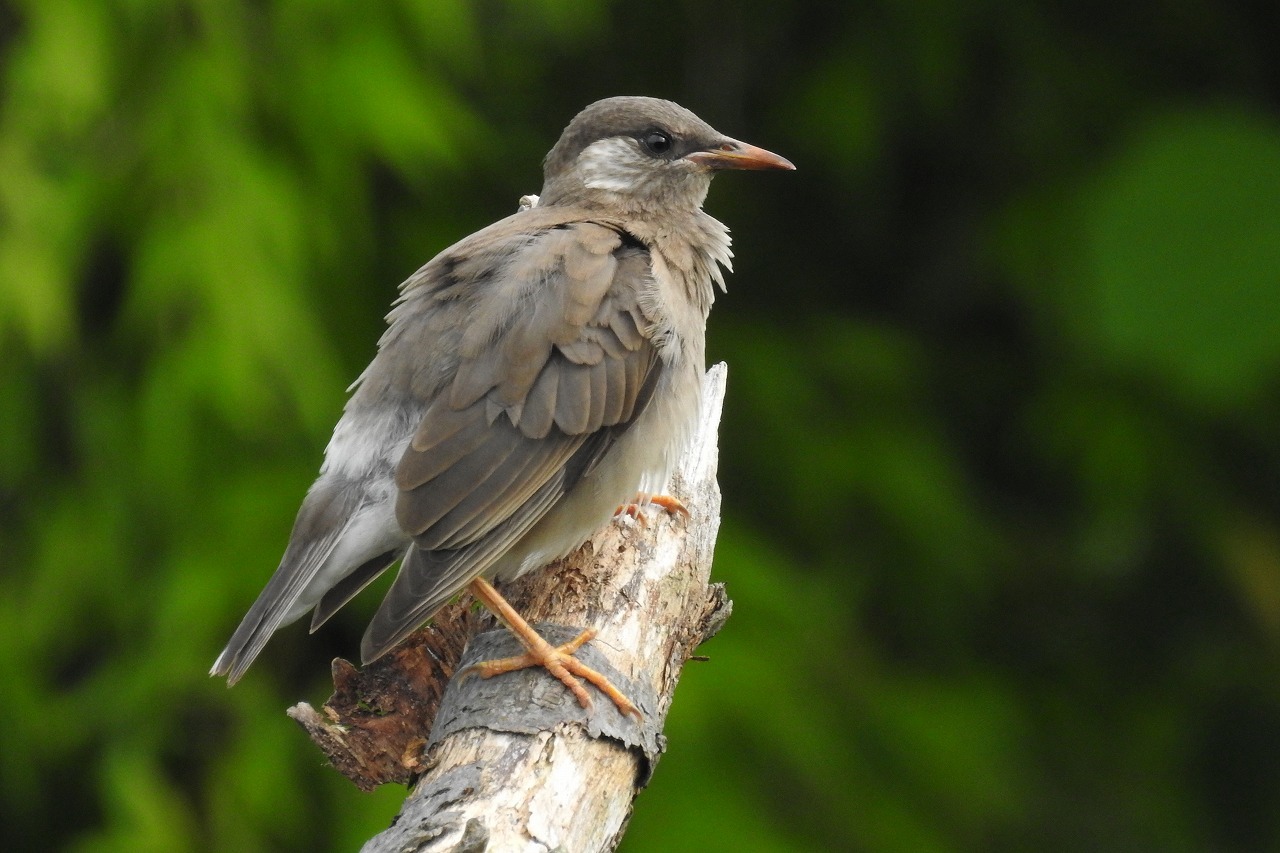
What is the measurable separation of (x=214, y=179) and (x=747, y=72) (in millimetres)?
2755

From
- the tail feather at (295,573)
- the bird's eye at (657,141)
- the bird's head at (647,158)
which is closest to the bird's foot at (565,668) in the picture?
the tail feather at (295,573)

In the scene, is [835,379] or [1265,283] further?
[835,379]

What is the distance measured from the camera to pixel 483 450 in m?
3.75

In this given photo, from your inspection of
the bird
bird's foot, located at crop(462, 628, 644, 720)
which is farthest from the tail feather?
bird's foot, located at crop(462, 628, 644, 720)

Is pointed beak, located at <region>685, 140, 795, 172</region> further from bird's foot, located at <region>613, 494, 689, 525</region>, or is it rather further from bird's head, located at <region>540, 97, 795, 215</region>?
bird's foot, located at <region>613, 494, 689, 525</region>

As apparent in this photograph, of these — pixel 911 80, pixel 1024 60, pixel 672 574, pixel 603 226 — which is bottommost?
pixel 672 574

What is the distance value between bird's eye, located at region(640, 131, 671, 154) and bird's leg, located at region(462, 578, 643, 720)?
1602mm

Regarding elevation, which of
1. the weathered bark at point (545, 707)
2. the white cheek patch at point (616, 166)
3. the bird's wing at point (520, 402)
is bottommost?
the weathered bark at point (545, 707)

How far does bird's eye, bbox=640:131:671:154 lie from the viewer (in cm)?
461

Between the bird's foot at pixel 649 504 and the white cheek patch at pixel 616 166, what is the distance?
1036 millimetres

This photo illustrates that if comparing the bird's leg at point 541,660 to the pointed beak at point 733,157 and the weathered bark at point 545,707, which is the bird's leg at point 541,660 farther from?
the pointed beak at point 733,157

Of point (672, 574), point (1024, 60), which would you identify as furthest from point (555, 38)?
point (672, 574)

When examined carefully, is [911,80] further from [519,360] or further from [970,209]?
[519,360]

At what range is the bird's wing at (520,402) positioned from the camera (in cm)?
363
